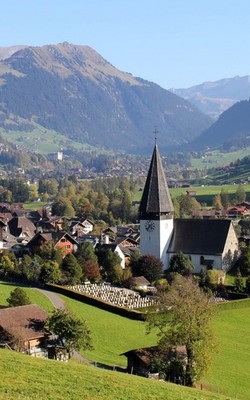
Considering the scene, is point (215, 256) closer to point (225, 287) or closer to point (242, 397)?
point (225, 287)

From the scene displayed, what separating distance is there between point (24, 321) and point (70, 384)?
501 inches

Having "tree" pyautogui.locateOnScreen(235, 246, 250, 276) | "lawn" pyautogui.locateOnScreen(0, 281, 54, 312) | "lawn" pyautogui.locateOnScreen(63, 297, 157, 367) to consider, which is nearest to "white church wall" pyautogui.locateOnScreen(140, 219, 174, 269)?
"tree" pyautogui.locateOnScreen(235, 246, 250, 276)

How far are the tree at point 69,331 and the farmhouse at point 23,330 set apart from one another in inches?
34.2

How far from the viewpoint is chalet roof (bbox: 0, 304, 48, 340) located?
35719 millimetres

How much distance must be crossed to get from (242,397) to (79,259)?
3333 centimetres

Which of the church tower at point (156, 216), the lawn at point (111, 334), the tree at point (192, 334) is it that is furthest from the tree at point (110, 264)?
the tree at point (192, 334)

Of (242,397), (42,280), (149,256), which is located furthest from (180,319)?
(149,256)

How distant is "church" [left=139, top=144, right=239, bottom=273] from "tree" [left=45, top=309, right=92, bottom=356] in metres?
32.1

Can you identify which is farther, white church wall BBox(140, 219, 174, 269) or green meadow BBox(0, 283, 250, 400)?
white church wall BBox(140, 219, 174, 269)

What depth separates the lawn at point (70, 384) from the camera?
2275cm

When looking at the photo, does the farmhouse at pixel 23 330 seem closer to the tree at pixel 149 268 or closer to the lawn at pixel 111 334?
the lawn at pixel 111 334

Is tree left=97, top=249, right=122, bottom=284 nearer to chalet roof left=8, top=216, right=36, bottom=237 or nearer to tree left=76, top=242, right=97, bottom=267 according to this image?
tree left=76, top=242, right=97, bottom=267

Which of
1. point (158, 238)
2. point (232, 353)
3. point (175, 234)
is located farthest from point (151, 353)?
point (175, 234)

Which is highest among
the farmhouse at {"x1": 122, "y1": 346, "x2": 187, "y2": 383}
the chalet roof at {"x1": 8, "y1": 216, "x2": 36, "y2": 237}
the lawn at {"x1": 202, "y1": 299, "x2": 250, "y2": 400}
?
the chalet roof at {"x1": 8, "y1": 216, "x2": 36, "y2": 237}
